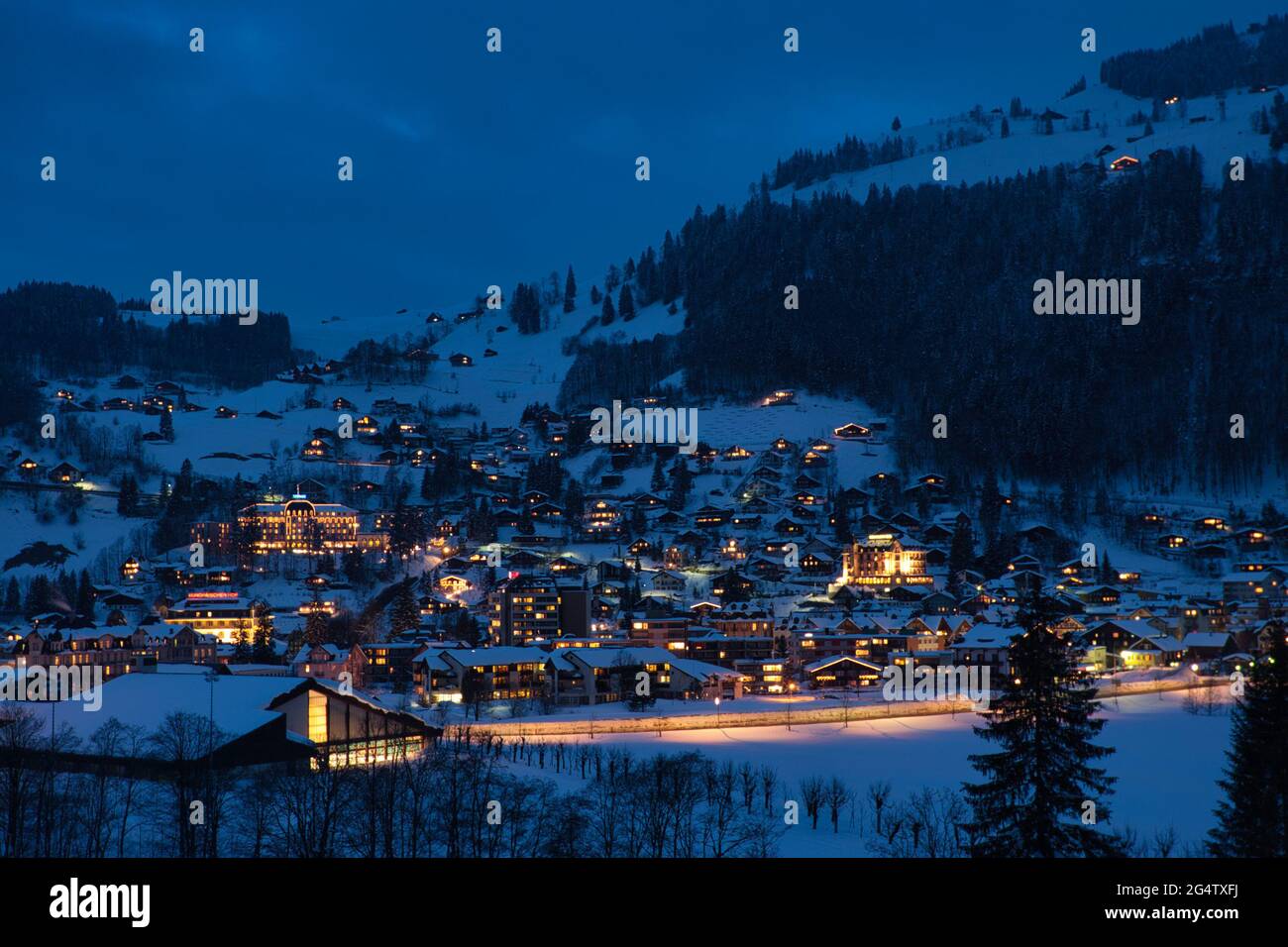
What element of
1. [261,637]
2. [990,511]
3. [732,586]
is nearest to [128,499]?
[261,637]

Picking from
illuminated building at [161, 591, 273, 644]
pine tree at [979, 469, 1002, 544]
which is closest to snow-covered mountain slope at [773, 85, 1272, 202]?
pine tree at [979, 469, 1002, 544]

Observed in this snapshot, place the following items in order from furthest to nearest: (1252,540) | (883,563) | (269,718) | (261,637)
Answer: (1252,540) → (883,563) → (261,637) → (269,718)

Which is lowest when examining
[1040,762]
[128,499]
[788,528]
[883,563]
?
[883,563]

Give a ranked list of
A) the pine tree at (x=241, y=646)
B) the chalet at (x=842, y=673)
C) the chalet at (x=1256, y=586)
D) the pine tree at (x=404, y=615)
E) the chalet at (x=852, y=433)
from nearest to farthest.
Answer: the pine tree at (x=241, y=646) → the chalet at (x=842, y=673) → the pine tree at (x=404, y=615) → the chalet at (x=1256, y=586) → the chalet at (x=852, y=433)

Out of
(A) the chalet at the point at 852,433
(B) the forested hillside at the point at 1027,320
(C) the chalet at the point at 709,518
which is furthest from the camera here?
(A) the chalet at the point at 852,433

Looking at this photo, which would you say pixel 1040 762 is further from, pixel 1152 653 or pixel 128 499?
pixel 128 499

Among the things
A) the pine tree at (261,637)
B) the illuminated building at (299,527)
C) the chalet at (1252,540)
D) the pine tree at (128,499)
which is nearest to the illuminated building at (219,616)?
the pine tree at (261,637)

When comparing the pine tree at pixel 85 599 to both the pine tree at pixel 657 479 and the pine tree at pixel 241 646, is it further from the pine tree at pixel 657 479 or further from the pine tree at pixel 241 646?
the pine tree at pixel 657 479
